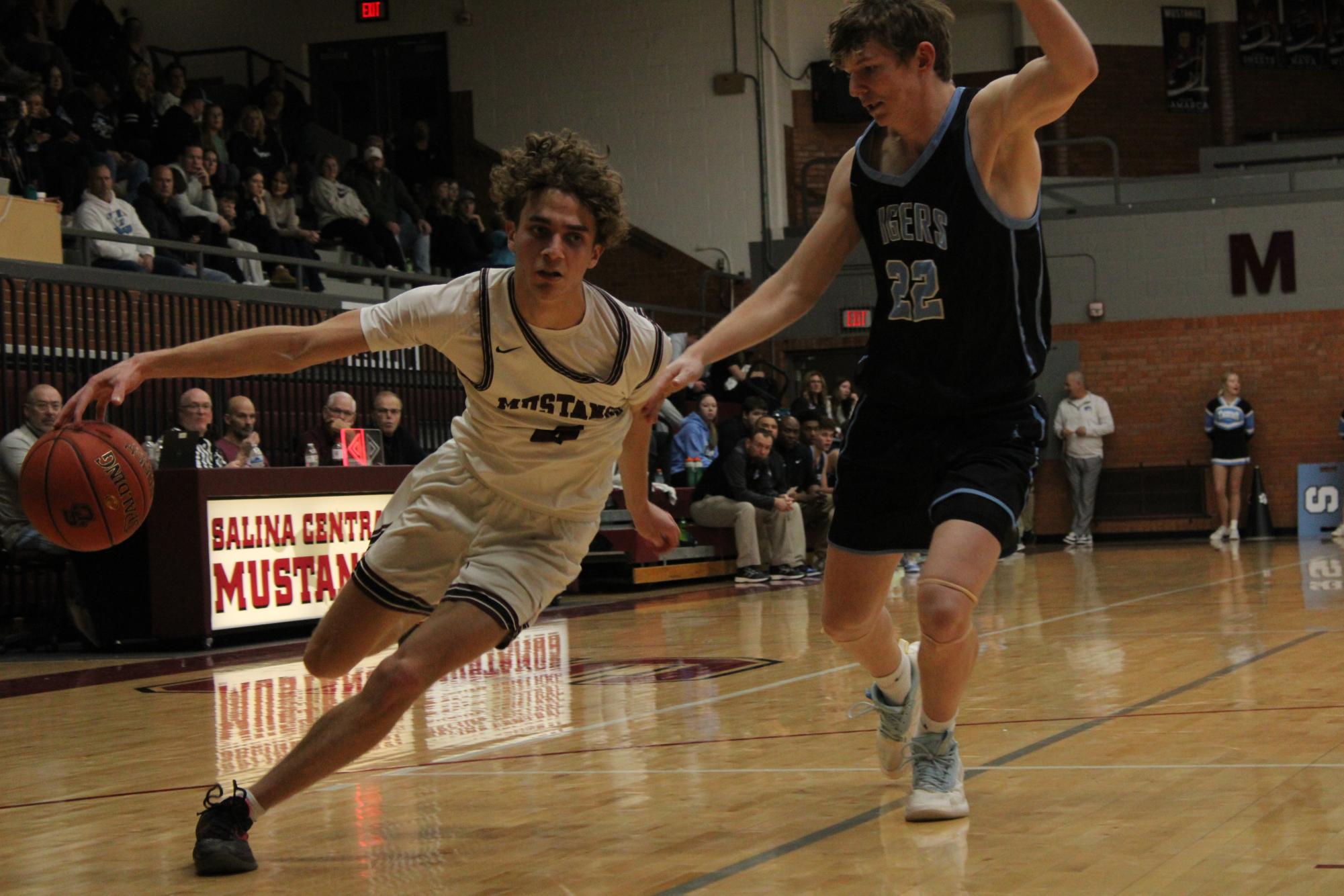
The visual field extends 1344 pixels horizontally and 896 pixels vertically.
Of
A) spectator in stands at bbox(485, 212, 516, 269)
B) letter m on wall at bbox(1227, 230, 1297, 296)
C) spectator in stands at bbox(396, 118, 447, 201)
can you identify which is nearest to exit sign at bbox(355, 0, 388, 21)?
spectator in stands at bbox(396, 118, 447, 201)

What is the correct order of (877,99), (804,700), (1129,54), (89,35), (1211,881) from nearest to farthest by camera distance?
(1211,881)
(877,99)
(804,700)
(89,35)
(1129,54)

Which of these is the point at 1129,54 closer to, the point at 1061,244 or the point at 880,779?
the point at 1061,244

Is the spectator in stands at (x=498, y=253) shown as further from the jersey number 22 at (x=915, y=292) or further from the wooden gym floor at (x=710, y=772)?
the jersey number 22 at (x=915, y=292)

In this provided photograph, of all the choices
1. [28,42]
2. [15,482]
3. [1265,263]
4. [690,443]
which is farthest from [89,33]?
[1265,263]

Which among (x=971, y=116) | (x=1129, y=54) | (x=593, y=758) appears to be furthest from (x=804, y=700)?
(x=1129, y=54)

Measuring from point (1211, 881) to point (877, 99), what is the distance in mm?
1943

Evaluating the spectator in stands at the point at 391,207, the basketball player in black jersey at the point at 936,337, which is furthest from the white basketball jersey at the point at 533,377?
the spectator in stands at the point at 391,207

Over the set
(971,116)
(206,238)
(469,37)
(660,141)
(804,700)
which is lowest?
(804,700)

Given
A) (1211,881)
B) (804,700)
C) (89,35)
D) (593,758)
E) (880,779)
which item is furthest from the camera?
(89,35)

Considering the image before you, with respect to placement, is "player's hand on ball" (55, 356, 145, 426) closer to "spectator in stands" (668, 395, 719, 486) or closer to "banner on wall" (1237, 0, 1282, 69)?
"spectator in stands" (668, 395, 719, 486)

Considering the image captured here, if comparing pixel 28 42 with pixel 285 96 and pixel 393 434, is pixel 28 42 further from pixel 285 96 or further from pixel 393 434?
pixel 393 434

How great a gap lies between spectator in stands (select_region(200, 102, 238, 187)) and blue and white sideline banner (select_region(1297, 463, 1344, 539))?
12.8 metres

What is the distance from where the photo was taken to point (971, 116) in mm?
3857

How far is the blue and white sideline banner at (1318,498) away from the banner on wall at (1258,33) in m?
7.40
